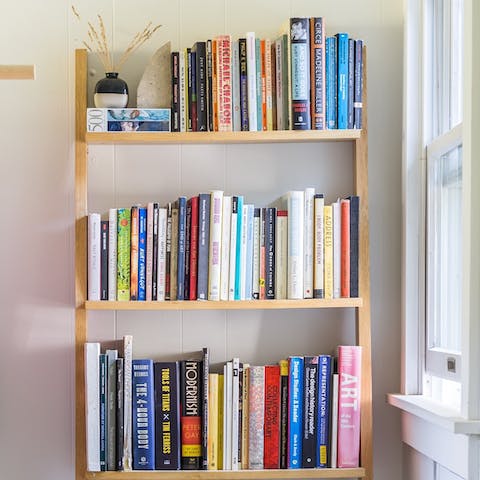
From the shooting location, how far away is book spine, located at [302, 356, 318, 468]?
251 cm

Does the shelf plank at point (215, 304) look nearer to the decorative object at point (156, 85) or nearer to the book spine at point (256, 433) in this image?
the book spine at point (256, 433)

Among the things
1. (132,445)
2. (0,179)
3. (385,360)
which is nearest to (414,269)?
(385,360)

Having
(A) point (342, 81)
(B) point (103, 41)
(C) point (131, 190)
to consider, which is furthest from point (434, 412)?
(B) point (103, 41)

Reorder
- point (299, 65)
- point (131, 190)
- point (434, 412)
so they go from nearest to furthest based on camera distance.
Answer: point (434, 412) → point (299, 65) → point (131, 190)

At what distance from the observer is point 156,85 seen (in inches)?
101

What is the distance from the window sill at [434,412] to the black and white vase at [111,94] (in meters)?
1.10

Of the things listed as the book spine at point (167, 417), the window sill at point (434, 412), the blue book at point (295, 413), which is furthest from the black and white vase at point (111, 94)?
the window sill at point (434, 412)

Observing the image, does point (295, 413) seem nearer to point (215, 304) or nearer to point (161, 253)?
point (215, 304)

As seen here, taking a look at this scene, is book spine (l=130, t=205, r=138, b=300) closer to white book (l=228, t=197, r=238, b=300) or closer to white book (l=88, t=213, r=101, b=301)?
white book (l=88, t=213, r=101, b=301)

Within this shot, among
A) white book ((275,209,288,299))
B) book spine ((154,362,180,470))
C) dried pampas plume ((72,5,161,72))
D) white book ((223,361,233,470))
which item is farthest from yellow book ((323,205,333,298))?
dried pampas plume ((72,5,161,72))

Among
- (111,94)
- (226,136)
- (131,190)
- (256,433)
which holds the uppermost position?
(111,94)

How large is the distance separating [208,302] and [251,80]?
2.01 feet

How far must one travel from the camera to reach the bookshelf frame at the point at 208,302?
2486mm

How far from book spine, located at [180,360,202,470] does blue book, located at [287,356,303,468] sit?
24 centimetres
